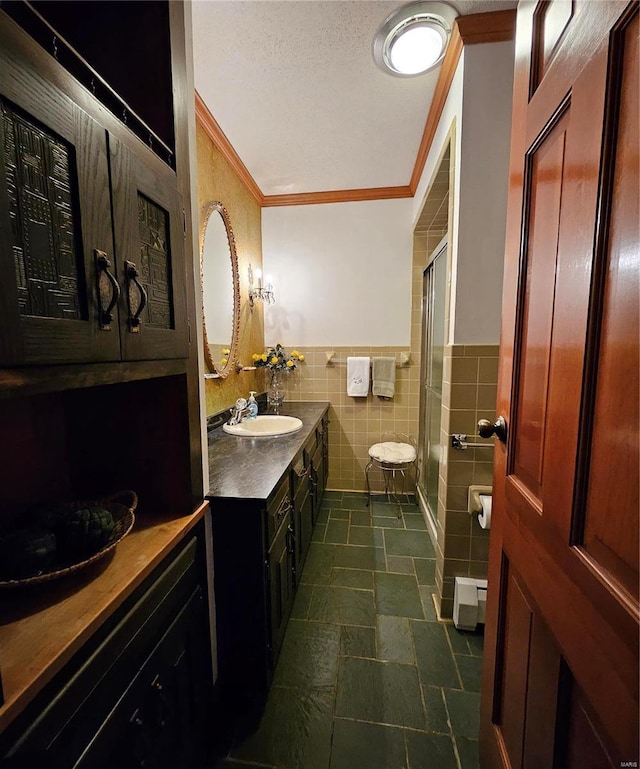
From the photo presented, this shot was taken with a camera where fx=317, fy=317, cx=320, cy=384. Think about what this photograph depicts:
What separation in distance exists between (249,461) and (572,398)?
1204 mm

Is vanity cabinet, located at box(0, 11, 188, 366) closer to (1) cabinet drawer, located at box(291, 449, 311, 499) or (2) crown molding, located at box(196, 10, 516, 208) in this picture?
(1) cabinet drawer, located at box(291, 449, 311, 499)

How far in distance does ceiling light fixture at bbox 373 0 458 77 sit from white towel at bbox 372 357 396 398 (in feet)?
6.01

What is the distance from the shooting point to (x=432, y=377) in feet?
8.25

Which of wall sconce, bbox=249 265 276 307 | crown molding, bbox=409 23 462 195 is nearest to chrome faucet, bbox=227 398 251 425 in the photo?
wall sconce, bbox=249 265 276 307

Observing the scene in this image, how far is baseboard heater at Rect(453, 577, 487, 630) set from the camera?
4.99ft

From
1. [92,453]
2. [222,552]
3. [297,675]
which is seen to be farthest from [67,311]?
[297,675]

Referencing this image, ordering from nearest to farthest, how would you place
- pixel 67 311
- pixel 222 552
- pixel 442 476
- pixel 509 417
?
pixel 67 311, pixel 509 417, pixel 222 552, pixel 442 476

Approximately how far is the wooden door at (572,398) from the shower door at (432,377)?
1.31 metres

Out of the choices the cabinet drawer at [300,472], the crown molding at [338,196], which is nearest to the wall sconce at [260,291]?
the crown molding at [338,196]

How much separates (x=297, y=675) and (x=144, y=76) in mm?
2170

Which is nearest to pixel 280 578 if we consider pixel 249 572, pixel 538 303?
pixel 249 572

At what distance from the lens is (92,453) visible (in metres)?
1.01

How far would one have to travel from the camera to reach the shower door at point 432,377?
7.24 feet

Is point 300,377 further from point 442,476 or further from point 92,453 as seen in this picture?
point 92,453
